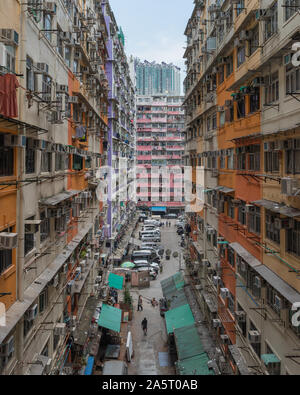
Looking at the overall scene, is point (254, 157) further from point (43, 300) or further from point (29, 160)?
point (43, 300)

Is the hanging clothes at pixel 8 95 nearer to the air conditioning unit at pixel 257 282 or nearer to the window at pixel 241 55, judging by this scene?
the air conditioning unit at pixel 257 282

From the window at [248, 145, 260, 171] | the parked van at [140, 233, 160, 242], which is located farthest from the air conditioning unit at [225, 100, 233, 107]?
the parked van at [140, 233, 160, 242]

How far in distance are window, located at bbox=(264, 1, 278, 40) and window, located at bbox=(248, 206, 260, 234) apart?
16.6 ft

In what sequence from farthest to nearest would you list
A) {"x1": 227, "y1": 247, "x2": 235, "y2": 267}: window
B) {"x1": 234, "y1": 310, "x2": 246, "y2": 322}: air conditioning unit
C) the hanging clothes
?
1. {"x1": 227, "y1": 247, "x2": 235, "y2": 267}: window
2. {"x1": 234, "y1": 310, "x2": 246, "y2": 322}: air conditioning unit
3. the hanging clothes

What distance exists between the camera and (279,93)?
28.2ft

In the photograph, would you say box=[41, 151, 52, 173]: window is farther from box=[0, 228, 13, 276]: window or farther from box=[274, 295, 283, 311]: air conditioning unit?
box=[274, 295, 283, 311]: air conditioning unit

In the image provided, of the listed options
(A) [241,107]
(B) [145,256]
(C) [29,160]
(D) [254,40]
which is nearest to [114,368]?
(C) [29,160]

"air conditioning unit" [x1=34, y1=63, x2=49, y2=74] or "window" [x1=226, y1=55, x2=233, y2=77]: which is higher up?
"window" [x1=226, y1=55, x2=233, y2=77]

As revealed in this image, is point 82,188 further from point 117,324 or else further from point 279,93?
point 279,93

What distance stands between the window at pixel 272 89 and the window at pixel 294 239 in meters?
3.50

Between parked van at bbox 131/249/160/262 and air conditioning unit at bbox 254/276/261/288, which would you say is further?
parked van at bbox 131/249/160/262

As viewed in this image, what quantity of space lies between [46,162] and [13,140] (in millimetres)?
3262

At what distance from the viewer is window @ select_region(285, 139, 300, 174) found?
7688 mm
